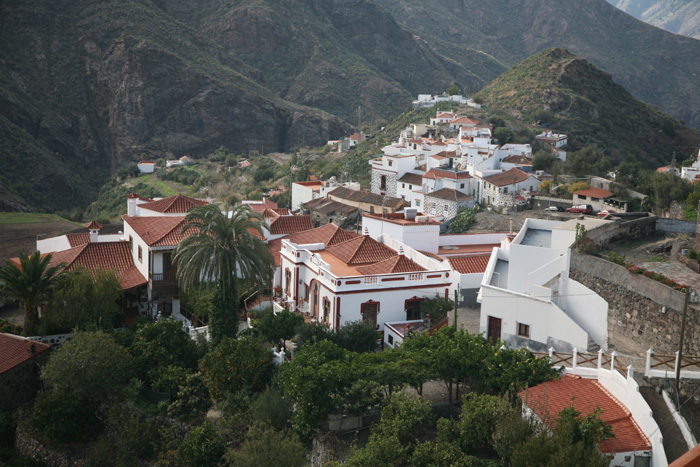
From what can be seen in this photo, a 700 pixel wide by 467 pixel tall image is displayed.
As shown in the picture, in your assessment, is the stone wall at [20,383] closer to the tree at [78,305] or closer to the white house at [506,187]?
the tree at [78,305]

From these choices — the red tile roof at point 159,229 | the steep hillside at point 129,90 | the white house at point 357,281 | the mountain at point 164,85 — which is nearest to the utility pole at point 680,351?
the white house at point 357,281

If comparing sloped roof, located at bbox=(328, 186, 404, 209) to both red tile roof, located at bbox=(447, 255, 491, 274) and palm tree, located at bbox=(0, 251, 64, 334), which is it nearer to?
red tile roof, located at bbox=(447, 255, 491, 274)

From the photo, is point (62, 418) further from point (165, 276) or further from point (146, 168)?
point (146, 168)

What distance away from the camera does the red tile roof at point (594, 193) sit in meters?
49.2

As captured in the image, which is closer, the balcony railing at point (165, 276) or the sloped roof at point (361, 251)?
the sloped roof at point (361, 251)

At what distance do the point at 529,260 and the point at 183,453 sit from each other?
1273 centimetres

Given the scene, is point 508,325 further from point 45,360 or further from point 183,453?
point 45,360

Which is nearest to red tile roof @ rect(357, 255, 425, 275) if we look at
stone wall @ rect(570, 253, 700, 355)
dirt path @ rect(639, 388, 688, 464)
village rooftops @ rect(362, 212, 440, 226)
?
village rooftops @ rect(362, 212, 440, 226)

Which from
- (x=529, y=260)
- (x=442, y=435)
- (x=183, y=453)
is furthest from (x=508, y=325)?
(x=183, y=453)

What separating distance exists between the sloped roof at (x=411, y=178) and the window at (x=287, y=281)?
1126 inches

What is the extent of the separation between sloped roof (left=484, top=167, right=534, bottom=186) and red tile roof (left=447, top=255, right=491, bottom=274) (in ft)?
78.8

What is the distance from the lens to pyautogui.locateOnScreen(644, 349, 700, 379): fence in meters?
16.1

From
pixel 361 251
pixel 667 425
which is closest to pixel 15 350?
pixel 361 251

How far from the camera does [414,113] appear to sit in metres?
97.4
